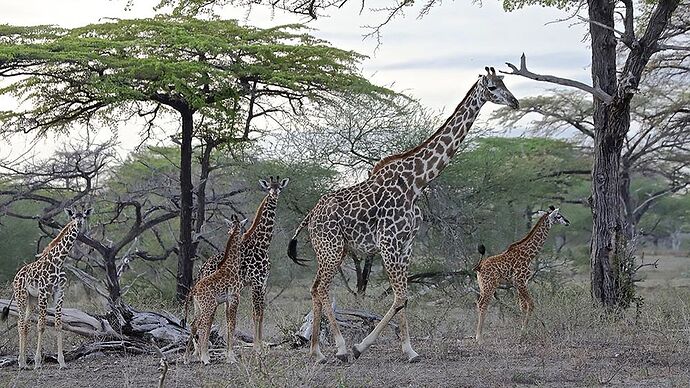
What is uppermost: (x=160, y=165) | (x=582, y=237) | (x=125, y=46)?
(x=125, y=46)

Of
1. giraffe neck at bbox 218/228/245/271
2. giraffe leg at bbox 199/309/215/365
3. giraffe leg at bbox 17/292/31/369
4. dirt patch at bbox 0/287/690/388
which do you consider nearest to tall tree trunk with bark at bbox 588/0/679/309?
dirt patch at bbox 0/287/690/388

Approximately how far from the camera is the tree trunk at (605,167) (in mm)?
12841

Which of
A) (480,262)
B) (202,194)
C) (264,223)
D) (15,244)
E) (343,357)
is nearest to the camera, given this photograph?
(343,357)

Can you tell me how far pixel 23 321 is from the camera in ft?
30.8

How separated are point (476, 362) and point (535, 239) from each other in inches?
89.9

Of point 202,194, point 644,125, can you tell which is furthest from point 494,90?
point 644,125

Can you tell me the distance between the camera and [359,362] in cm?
915

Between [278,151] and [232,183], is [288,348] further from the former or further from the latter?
[232,183]

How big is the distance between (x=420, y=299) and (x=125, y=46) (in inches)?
241

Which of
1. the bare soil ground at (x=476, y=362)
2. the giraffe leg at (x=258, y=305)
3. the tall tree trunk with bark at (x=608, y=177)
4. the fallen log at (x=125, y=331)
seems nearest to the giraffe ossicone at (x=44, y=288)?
the bare soil ground at (x=476, y=362)

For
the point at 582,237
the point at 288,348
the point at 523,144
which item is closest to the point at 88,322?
the point at 288,348

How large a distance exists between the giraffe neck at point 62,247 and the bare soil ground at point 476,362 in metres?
1.00

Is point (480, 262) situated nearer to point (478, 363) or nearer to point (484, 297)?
point (484, 297)

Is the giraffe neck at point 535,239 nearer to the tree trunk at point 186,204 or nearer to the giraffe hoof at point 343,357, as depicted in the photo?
the giraffe hoof at point 343,357
